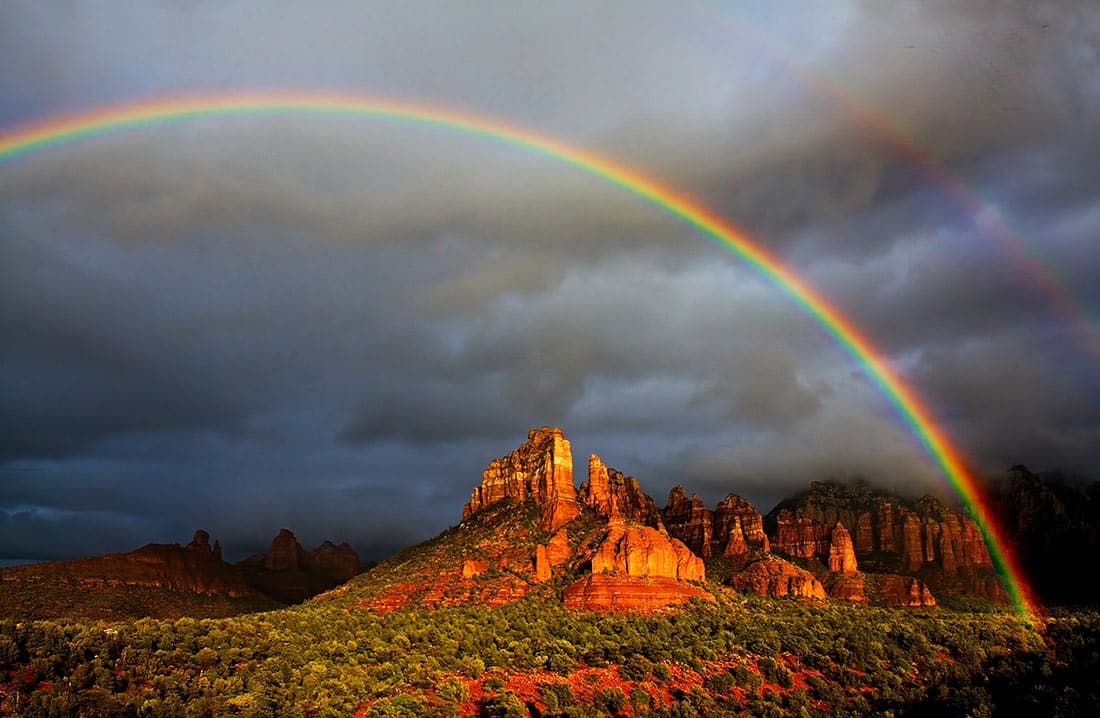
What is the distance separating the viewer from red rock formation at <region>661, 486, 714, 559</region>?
168 metres

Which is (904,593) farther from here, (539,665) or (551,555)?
(539,665)

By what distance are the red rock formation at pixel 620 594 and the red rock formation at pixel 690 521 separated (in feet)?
172

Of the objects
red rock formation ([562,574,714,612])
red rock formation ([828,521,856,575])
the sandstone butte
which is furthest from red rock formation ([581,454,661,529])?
red rock formation ([828,521,856,575])

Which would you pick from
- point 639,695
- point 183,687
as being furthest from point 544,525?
point 183,687

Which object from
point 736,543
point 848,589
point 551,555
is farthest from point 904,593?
point 551,555

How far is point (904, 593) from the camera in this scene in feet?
527

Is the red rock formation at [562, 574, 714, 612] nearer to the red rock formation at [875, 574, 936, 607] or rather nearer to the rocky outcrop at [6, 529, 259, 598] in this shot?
the red rock formation at [875, 574, 936, 607]

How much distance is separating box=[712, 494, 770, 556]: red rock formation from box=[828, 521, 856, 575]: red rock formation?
45.2 ft

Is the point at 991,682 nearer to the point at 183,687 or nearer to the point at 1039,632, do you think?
the point at 1039,632

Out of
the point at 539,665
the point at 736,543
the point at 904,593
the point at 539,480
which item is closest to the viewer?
the point at 539,665

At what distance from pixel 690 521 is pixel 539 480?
44.9 metres

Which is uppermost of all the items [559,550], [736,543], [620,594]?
[736,543]

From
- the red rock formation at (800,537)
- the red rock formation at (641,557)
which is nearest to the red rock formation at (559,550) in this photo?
the red rock formation at (641,557)

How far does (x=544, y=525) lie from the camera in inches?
5335
